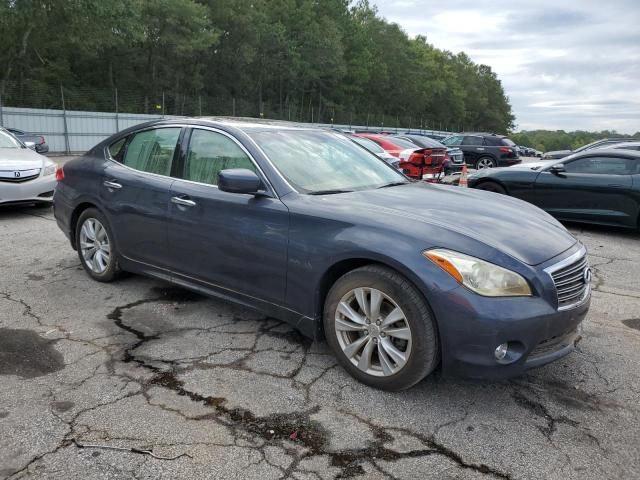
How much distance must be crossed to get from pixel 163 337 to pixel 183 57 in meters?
41.7

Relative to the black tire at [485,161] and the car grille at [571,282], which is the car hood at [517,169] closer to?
the car grille at [571,282]

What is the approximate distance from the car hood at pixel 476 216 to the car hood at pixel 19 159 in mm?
6496

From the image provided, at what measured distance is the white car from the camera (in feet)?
26.2

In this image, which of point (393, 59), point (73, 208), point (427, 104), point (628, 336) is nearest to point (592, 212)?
point (628, 336)

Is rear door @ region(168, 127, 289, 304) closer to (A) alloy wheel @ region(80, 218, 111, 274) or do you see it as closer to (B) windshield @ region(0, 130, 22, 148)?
(A) alloy wheel @ region(80, 218, 111, 274)

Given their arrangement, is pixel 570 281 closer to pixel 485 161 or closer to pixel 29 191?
pixel 29 191

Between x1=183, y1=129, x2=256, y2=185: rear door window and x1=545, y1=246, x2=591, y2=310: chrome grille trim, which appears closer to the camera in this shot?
x1=545, y1=246, x2=591, y2=310: chrome grille trim

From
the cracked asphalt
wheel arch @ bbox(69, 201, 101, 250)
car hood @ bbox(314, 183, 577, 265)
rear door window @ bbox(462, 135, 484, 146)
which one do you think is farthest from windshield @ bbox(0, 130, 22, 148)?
rear door window @ bbox(462, 135, 484, 146)

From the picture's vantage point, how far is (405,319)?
299 centimetres

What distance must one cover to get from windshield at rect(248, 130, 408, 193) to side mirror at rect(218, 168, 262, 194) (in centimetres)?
27

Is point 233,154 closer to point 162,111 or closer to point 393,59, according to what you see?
point 162,111

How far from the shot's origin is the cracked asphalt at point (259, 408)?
253 centimetres

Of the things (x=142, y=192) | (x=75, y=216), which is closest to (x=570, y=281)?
(x=142, y=192)

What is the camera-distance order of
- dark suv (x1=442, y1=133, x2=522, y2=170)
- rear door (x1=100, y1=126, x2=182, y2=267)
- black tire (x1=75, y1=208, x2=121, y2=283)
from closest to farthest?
rear door (x1=100, y1=126, x2=182, y2=267), black tire (x1=75, y1=208, x2=121, y2=283), dark suv (x1=442, y1=133, x2=522, y2=170)
